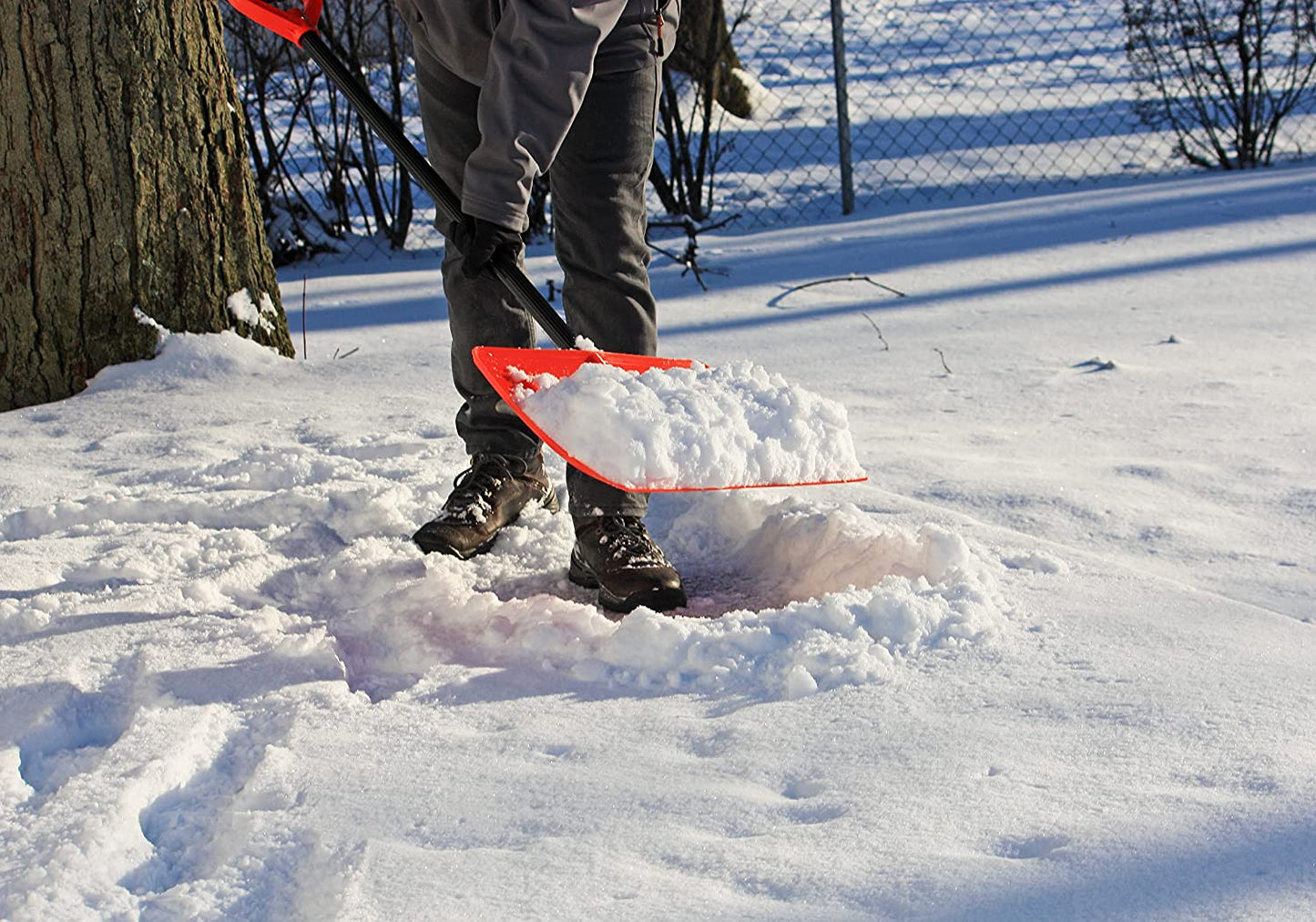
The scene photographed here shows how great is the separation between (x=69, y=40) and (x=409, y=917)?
2521mm

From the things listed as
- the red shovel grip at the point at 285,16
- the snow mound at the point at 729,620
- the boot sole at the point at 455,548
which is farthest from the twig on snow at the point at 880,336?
the red shovel grip at the point at 285,16

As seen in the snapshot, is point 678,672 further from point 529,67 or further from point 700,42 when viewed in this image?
point 700,42

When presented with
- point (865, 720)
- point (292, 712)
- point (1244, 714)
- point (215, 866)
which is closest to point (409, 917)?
point (215, 866)

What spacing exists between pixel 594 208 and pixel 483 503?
54 centimetres

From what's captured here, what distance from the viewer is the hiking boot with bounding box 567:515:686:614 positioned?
1.96 metres

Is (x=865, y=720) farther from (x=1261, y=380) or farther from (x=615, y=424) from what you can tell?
(x=1261, y=380)

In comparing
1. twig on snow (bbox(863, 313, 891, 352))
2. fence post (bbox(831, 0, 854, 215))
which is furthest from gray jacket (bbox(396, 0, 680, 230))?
fence post (bbox(831, 0, 854, 215))

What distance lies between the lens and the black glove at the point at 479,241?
77.3 inches

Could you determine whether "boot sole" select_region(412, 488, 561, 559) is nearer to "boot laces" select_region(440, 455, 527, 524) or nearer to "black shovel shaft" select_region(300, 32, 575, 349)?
"boot laces" select_region(440, 455, 527, 524)

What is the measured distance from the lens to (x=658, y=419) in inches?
70.9

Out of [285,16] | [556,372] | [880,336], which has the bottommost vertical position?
[880,336]

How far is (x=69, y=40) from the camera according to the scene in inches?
116

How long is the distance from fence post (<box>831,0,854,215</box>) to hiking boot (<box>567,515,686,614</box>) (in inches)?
168

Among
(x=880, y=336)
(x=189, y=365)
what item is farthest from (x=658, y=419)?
(x=880, y=336)
